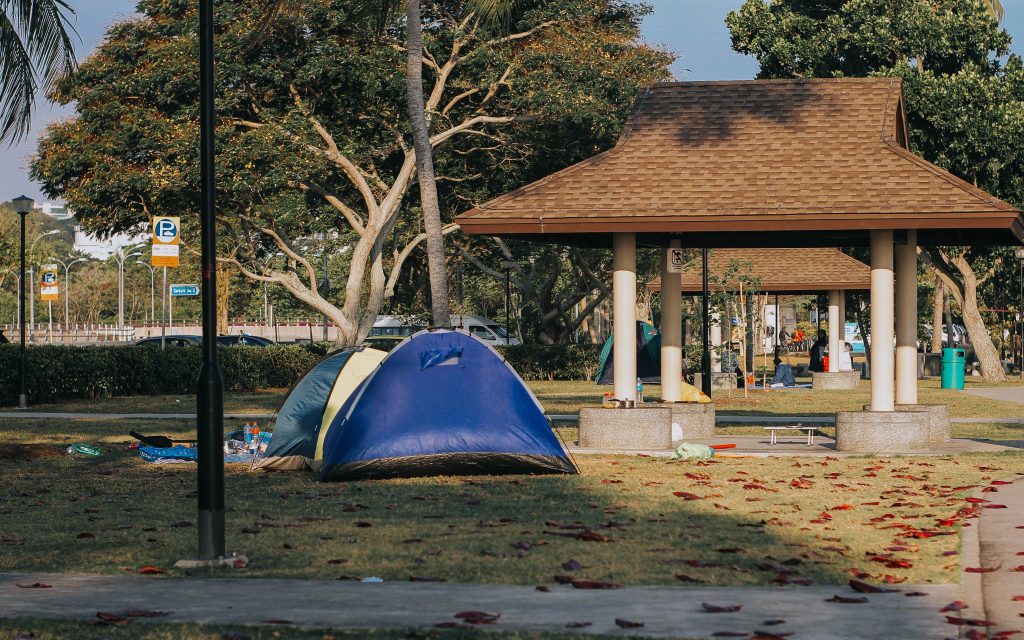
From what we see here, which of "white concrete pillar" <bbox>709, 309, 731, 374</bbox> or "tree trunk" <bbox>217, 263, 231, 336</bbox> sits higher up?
"tree trunk" <bbox>217, 263, 231, 336</bbox>

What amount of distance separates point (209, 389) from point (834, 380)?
34402 millimetres

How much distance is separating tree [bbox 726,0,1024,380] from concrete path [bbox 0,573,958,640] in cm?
3454

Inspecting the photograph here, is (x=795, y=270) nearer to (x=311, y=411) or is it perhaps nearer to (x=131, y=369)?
(x=131, y=369)

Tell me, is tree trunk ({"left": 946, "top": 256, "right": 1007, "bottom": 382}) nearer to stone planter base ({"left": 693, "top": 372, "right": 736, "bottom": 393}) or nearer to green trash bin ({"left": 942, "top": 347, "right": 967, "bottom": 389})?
green trash bin ({"left": 942, "top": 347, "right": 967, "bottom": 389})

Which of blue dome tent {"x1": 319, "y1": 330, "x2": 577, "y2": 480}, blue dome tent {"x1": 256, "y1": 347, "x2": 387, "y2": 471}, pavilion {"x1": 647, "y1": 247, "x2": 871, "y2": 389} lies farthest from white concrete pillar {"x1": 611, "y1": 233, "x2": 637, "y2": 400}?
pavilion {"x1": 647, "y1": 247, "x2": 871, "y2": 389}

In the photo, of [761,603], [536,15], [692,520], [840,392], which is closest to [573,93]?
[536,15]

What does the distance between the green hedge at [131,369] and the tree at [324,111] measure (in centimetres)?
274

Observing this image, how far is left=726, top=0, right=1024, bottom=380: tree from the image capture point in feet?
133

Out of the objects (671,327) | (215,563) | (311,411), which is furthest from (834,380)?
(215,563)

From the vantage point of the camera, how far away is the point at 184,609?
26.0 ft

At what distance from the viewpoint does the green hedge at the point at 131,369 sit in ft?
107

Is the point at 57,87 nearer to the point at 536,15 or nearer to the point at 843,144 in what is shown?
the point at 843,144

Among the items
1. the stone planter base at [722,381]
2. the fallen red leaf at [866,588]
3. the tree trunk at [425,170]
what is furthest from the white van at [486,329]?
the fallen red leaf at [866,588]

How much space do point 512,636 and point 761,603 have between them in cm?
169
